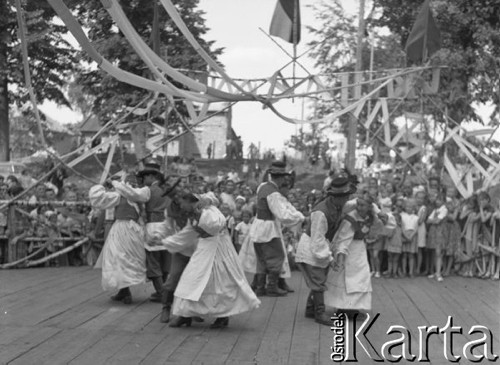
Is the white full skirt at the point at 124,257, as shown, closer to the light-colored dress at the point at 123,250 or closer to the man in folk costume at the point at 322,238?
the light-colored dress at the point at 123,250

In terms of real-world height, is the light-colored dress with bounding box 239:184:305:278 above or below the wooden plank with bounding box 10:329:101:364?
above

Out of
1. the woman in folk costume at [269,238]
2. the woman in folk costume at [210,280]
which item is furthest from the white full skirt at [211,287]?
the woman in folk costume at [269,238]

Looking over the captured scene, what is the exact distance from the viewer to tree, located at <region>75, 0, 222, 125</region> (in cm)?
2356

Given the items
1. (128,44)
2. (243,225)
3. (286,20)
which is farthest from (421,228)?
(128,44)

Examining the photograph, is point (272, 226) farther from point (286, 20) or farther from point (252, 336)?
point (286, 20)

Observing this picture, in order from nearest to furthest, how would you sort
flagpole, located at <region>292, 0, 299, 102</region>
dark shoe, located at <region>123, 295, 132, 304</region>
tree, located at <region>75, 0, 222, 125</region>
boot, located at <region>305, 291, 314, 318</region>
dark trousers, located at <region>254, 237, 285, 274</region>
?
boot, located at <region>305, 291, 314, 318</region> < dark shoe, located at <region>123, 295, 132, 304</region> < dark trousers, located at <region>254, 237, 285, 274</region> < flagpole, located at <region>292, 0, 299, 102</region> < tree, located at <region>75, 0, 222, 125</region>

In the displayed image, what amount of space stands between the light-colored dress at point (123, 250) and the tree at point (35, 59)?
1469 centimetres

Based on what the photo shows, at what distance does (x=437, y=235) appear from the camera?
1305 cm

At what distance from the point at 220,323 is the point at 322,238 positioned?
1447 mm

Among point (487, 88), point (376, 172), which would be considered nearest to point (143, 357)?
point (487, 88)

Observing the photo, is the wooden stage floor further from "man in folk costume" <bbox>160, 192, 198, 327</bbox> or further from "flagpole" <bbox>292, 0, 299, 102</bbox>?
"flagpole" <bbox>292, 0, 299, 102</bbox>

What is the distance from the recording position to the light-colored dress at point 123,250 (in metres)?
9.29

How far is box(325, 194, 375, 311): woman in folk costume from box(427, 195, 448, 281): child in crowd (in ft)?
15.2

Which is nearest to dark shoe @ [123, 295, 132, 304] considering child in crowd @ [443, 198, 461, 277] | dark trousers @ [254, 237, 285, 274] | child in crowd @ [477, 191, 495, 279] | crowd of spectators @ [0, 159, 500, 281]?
dark trousers @ [254, 237, 285, 274]
